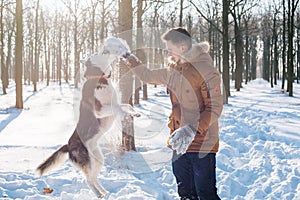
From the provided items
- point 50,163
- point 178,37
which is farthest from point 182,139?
point 50,163

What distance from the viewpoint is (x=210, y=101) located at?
317 centimetres

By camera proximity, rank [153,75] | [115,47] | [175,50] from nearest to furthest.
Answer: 1. [115,47]
2. [175,50]
3. [153,75]

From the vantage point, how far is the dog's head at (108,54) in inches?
121

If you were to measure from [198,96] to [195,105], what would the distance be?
0.35 feet

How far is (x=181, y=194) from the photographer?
3762 mm

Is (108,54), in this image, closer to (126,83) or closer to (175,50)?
(175,50)

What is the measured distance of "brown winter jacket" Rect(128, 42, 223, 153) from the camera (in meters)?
3.17

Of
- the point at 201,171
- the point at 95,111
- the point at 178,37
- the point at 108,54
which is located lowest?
the point at 201,171

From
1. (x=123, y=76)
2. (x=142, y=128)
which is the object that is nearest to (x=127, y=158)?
(x=123, y=76)

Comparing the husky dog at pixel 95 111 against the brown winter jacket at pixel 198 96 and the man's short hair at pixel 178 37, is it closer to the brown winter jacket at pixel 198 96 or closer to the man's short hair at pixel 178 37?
the man's short hair at pixel 178 37

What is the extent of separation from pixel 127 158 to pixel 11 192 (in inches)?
94.5

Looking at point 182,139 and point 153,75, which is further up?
point 153,75

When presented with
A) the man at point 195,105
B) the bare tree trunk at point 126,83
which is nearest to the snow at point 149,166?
the bare tree trunk at point 126,83

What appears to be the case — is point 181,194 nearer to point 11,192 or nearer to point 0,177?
point 11,192
